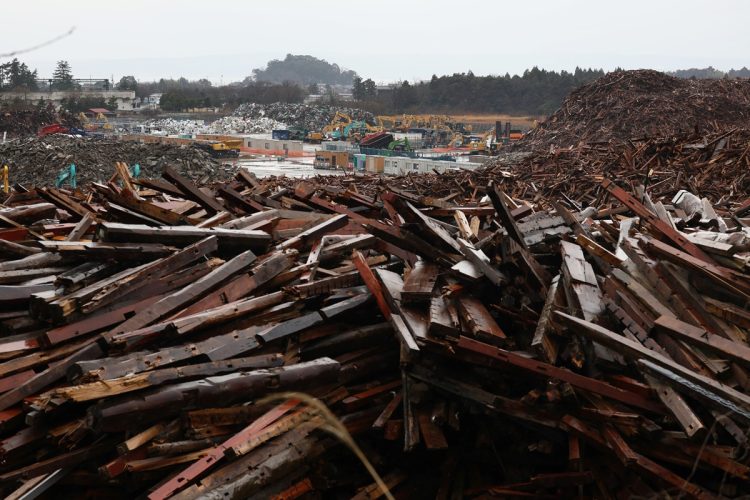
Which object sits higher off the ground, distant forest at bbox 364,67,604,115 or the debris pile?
distant forest at bbox 364,67,604,115

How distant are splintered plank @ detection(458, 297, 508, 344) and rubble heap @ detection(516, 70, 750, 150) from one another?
74.4 ft

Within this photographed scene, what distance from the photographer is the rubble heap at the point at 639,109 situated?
27.4 meters

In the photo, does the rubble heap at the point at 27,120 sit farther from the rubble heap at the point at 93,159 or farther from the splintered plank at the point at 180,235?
the splintered plank at the point at 180,235

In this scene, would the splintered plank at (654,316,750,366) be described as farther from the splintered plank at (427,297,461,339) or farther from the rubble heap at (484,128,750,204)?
the rubble heap at (484,128,750,204)

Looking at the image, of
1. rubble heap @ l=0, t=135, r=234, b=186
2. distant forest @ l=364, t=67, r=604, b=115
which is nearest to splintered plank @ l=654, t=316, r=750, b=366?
rubble heap @ l=0, t=135, r=234, b=186

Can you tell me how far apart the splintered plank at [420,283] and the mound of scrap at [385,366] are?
1.2 inches

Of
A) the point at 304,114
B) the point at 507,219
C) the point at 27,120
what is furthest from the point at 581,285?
the point at 304,114

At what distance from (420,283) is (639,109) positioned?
27348mm

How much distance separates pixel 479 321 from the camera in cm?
466

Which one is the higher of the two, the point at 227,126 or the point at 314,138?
the point at 227,126

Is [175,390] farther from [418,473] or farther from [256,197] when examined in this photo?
[256,197]

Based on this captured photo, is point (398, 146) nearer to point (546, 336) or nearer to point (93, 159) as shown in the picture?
point (93, 159)

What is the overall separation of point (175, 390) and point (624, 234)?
4.27m

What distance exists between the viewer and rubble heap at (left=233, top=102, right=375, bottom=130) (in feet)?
224
